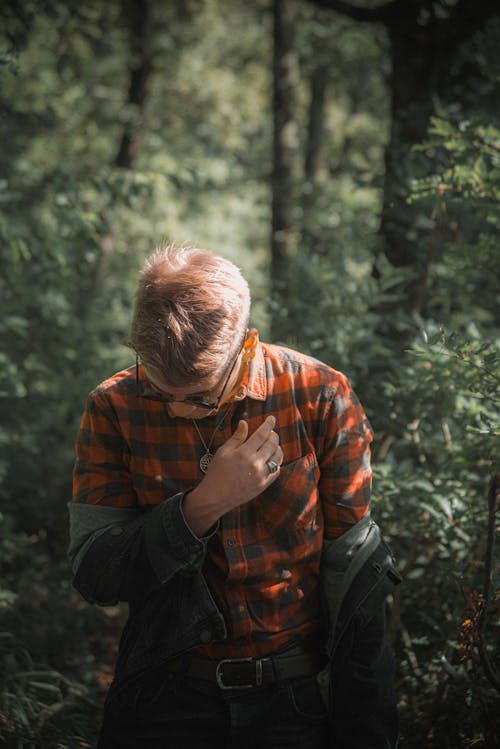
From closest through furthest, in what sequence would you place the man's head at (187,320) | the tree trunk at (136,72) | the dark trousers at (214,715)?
1. the man's head at (187,320)
2. the dark trousers at (214,715)
3. the tree trunk at (136,72)

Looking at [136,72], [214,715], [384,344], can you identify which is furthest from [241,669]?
[136,72]

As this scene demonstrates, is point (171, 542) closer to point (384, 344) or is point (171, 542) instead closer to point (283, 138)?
point (384, 344)

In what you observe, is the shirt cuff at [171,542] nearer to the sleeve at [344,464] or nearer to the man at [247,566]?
the man at [247,566]

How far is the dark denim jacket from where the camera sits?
1861mm

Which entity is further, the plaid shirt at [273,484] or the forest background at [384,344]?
the forest background at [384,344]

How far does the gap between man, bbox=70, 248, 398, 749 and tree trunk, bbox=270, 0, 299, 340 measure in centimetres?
463

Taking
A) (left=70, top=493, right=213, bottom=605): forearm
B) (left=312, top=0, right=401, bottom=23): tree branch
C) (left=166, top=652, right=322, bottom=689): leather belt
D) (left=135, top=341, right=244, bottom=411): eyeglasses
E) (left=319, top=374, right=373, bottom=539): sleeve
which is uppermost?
(left=312, top=0, right=401, bottom=23): tree branch

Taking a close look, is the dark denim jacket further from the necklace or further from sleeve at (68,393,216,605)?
the necklace

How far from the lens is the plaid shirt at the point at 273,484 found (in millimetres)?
1952

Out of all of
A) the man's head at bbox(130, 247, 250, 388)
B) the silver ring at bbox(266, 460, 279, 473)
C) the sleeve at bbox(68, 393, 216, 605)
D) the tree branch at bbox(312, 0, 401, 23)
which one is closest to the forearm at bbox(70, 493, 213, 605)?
the sleeve at bbox(68, 393, 216, 605)

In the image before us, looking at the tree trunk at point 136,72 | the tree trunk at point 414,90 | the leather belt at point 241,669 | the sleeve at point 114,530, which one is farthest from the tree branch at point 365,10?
the tree trunk at point 136,72

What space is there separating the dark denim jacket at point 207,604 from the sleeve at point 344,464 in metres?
0.05

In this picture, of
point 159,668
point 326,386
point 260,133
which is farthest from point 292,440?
point 260,133

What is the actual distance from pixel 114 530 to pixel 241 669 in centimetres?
54
